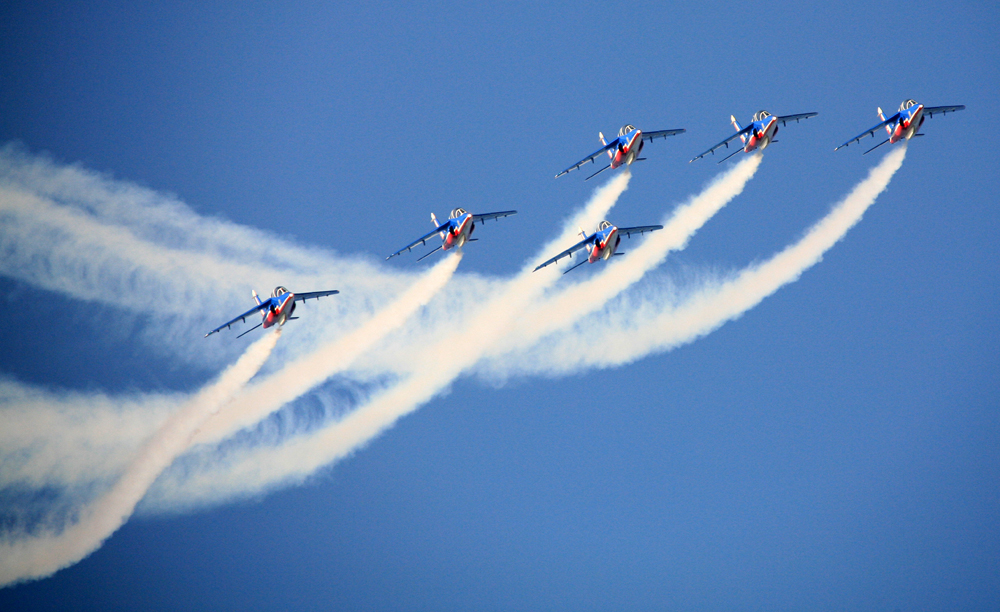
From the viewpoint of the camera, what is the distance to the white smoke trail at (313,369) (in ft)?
191

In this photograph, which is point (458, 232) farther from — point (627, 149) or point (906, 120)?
point (906, 120)

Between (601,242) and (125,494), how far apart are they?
34612mm

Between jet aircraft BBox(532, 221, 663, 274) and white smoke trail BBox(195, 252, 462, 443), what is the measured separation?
10.6 metres

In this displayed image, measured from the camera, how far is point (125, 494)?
5775cm

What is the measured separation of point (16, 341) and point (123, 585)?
31.1 meters

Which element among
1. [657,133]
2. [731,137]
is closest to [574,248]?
[657,133]

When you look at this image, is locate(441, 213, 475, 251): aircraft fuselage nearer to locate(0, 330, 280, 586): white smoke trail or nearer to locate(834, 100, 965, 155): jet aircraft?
locate(0, 330, 280, 586): white smoke trail

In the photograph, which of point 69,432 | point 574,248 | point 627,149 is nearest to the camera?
point 574,248

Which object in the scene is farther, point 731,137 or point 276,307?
point 731,137

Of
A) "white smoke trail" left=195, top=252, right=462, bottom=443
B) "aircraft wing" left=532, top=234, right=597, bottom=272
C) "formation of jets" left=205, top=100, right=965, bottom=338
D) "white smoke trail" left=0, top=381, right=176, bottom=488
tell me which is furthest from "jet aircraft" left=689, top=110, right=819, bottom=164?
"white smoke trail" left=0, top=381, right=176, bottom=488

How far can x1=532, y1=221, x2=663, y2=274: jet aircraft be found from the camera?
5147 centimetres

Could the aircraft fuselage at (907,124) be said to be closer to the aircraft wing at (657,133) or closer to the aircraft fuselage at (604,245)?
the aircraft wing at (657,133)

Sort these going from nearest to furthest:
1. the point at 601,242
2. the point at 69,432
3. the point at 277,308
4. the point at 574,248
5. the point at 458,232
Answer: the point at 574,248
the point at 277,308
the point at 601,242
the point at 458,232
the point at 69,432

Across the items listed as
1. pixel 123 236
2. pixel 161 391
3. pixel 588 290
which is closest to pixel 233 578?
pixel 161 391
